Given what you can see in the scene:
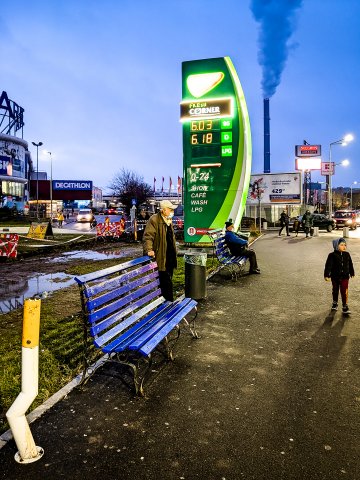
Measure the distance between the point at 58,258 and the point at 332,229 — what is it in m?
30.0

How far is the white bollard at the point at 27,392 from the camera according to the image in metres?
3.11

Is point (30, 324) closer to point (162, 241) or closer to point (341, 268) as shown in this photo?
point (162, 241)

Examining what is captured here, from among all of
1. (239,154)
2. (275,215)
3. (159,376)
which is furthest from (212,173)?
(275,215)

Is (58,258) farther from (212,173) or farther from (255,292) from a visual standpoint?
(255,292)

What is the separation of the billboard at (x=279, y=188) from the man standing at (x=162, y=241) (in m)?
→ 43.9

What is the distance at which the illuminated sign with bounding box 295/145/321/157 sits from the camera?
69.9 metres

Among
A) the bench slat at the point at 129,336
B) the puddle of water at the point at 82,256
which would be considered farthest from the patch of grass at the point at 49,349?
the puddle of water at the point at 82,256

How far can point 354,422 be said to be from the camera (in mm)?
3652

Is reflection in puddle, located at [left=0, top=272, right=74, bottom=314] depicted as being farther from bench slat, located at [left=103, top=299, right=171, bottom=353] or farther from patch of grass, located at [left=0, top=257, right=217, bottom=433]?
bench slat, located at [left=103, top=299, right=171, bottom=353]

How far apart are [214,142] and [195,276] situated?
10.9 meters

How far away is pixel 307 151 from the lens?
231 ft

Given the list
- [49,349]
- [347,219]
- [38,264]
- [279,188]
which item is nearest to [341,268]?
[49,349]

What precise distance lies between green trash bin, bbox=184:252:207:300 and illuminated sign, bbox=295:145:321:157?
66.1 m

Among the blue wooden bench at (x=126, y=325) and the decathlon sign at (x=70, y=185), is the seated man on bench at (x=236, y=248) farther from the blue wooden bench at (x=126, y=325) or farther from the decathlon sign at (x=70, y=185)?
the decathlon sign at (x=70, y=185)
